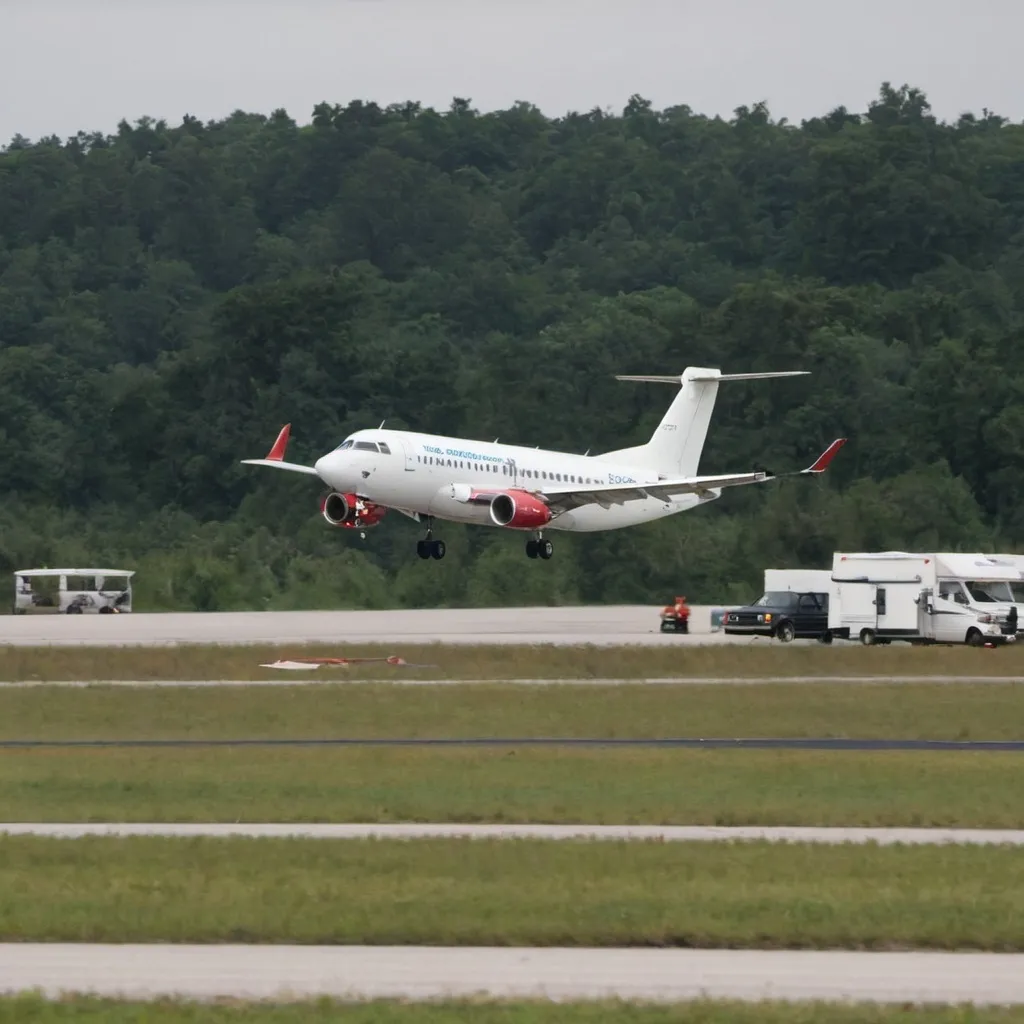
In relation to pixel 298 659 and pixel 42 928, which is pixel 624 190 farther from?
pixel 42 928

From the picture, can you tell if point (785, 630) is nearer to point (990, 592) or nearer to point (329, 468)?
point (990, 592)

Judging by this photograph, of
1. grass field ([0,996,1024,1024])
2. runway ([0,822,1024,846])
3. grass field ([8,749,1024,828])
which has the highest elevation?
grass field ([0,996,1024,1024])

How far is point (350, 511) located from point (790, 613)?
12.1m

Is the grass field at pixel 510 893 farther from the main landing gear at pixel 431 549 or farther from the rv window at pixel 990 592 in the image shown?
the main landing gear at pixel 431 549

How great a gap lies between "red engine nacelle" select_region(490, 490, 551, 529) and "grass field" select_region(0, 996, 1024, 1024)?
153 feet

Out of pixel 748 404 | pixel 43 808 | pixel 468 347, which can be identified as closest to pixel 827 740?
pixel 43 808

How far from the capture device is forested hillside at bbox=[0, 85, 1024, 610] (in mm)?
85125

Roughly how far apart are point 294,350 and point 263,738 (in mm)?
75716

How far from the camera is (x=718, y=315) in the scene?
360ft

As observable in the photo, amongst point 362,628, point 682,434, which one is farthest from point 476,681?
point 682,434

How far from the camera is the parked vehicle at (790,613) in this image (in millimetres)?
57250

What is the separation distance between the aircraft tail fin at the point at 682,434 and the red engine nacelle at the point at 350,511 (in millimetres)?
14729

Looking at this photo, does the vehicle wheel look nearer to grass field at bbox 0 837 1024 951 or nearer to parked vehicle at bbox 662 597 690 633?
parked vehicle at bbox 662 597 690 633

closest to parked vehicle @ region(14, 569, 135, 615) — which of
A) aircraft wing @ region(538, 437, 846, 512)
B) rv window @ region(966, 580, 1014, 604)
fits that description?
aircraft wing @ region(538, 437, 846, 512)
